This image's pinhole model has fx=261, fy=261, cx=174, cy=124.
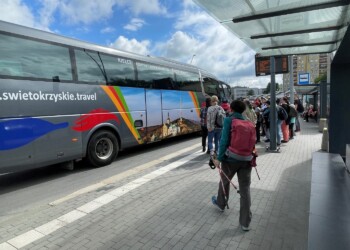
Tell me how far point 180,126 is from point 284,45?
5327 millimetres

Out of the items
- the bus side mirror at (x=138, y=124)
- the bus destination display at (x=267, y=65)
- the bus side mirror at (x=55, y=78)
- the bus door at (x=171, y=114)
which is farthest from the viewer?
the bus door at (x=171, y=114)

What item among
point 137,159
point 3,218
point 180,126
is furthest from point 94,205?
point 180,126

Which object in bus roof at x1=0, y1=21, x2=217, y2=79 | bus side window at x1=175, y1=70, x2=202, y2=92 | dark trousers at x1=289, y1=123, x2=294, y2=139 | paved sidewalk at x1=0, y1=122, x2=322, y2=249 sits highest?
bus roof at x1=0, y1=21, x2=217, y2=79

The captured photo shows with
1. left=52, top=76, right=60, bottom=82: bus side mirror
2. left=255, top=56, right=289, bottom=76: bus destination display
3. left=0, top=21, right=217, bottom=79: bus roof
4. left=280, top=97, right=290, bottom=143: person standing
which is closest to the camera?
left=0, top=21, right=217, bottom=79: bus roof

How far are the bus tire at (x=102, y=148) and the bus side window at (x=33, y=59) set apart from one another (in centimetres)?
171

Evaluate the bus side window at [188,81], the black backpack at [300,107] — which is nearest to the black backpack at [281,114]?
the bus side window at [188,81]

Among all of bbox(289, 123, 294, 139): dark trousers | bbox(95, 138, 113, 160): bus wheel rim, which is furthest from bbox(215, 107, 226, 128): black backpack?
bbox(289, 123, 294, 139): dark trousers

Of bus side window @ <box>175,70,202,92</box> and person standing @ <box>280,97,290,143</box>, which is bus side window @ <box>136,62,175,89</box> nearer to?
bus side window @ <box>175,70,202,92</box>

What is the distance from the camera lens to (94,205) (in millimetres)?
4629

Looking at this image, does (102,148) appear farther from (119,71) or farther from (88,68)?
(119,71)

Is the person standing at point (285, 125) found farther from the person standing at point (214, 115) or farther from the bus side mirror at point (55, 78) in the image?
the bus side mirror at point (55, 78)

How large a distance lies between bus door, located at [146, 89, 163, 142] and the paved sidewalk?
331 centimetres

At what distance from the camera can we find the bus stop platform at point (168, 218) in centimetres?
339

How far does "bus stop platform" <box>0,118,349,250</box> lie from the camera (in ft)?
11.1
